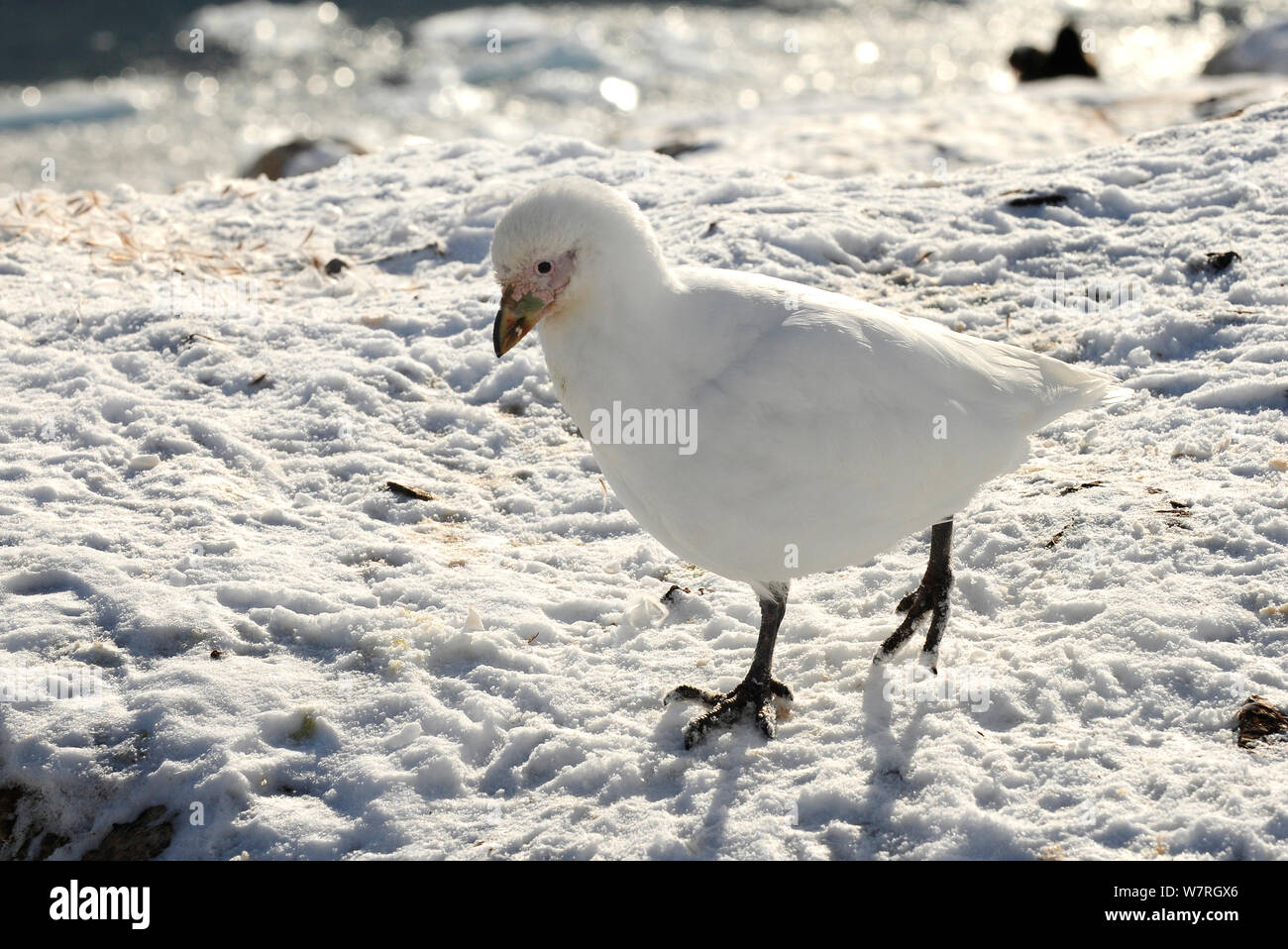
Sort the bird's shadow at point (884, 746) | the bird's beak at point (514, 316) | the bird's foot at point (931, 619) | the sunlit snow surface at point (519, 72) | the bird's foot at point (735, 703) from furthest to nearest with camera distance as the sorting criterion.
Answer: the sunlit snow surface at point (519, 72) < the bird's foot at point (931, 619) < the bird's foot at point (735, 703) < the bird's beak at point (514, 316) < the bird's shadow at point (884, 746)

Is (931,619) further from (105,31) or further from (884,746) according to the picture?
(105,31)

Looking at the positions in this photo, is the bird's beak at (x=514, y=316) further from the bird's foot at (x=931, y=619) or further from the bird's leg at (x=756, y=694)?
the bird's foot at (x=931, y=619)

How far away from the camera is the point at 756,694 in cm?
362

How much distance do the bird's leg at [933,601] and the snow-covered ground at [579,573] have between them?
0.07m

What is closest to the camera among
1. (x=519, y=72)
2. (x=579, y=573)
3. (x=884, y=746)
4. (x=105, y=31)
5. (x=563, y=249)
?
(x=563, y=249)

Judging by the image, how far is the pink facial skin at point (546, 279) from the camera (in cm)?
328

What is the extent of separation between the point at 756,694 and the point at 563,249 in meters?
1.45

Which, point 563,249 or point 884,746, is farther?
point 884,746

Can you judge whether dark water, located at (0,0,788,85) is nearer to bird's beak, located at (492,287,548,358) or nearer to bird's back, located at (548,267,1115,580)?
bird's beak, located at (492,287,548,358)

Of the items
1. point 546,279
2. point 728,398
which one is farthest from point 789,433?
point 546,279

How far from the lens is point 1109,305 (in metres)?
5.43

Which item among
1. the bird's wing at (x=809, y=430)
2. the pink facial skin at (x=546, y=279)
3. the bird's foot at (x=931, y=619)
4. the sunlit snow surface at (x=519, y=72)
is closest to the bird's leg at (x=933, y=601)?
the bird's foot at (x=931, y=619)

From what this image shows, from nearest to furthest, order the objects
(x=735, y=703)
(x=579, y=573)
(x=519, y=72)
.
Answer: (x=735, y=703) → (x=579, y=573) → (x=519, y=72)
